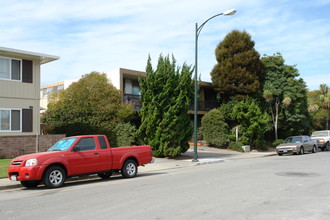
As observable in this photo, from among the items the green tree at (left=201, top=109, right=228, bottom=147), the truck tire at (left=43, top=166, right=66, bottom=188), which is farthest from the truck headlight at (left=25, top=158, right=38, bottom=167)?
the green tree at (left=201, top=109, right=228, bottom=147)

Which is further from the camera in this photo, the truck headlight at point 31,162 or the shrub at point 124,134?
the shrub at point 124,134

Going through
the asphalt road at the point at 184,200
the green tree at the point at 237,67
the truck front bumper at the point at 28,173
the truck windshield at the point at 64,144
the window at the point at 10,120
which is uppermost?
the green tree at the point at 237,67

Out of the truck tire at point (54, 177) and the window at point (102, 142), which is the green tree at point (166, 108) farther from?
the truck tire at point (54, 177)

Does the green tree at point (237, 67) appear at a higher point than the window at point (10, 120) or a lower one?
higher

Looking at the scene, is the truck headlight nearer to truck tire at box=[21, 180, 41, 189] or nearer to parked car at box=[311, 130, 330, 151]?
truck tire at box=[21, 180, 41, 189]

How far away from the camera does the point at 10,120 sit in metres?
19.6

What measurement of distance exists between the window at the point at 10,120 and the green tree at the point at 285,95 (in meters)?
21.6

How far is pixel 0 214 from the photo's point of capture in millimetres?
7090

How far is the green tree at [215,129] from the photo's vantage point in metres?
28.6

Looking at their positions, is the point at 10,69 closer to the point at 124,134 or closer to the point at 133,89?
the point at 124,134

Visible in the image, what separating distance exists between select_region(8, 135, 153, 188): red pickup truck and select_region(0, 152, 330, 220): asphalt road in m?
0.46

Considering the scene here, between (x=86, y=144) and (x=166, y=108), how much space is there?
8.94 m

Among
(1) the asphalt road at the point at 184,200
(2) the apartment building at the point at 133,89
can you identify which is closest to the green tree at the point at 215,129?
(2) the apartment building at the point at 133,89

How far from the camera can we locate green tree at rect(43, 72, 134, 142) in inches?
885
